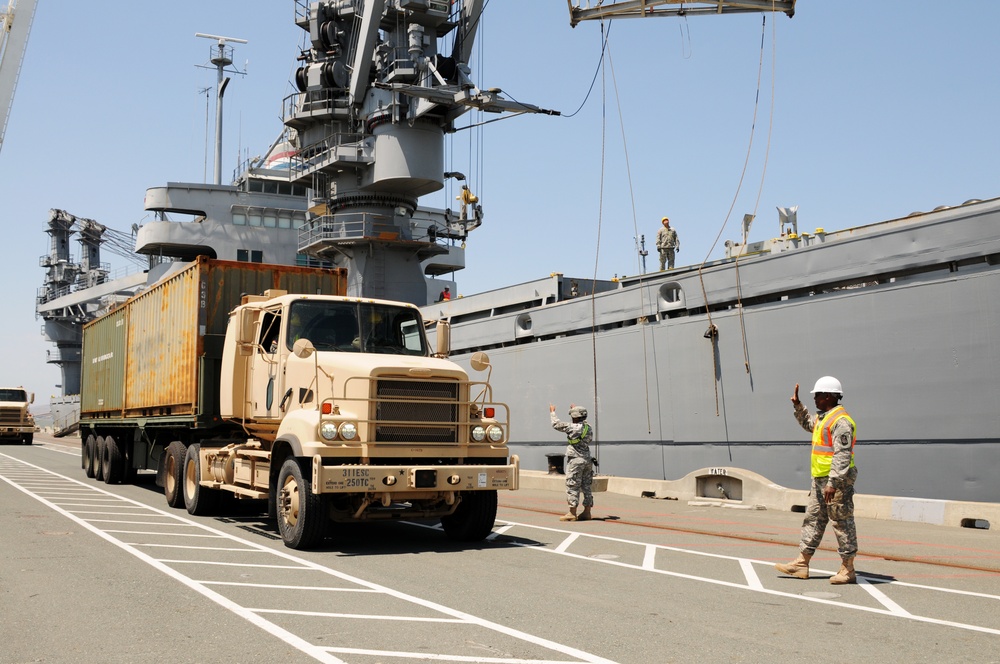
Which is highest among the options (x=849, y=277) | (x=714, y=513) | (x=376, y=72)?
(x=376, y=72)

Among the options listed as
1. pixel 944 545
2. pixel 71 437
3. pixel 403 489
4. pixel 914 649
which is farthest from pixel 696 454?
pixel 71 437

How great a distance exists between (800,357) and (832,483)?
754 cm

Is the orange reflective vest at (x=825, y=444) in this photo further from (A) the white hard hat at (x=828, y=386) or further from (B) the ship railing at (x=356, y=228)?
(B) the ship railing at (x=356, y=228)

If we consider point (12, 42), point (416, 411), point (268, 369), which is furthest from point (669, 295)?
point (12, 42)

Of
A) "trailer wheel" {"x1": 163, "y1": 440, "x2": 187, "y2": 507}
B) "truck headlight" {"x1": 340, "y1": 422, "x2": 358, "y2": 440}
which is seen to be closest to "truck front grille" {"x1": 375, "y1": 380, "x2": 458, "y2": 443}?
"truck headlight" {"x1": 340, "y1": 422, "x2": 358, "y2": 440}

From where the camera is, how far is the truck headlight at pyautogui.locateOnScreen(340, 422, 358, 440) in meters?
10.2

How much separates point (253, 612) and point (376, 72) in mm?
23943

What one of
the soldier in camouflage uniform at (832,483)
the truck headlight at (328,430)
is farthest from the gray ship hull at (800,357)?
the truck headlight at (328,430)

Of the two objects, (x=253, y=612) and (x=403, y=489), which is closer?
(x=253, y=612)

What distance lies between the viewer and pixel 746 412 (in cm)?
1620

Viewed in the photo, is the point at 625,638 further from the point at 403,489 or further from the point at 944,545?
the point at 944,545

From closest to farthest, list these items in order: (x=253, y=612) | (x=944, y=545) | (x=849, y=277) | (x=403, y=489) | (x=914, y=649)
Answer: (x=914, y=649)
(x=253, y=612)
(x=403, y=489)
(x=944, y=545)
(x=849, y=277)

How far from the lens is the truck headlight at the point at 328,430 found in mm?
10133

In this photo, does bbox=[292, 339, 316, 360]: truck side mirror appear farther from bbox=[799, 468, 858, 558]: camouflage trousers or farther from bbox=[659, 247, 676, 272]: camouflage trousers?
bbox=[659, 247, 676, 272]: camouflage trousers
